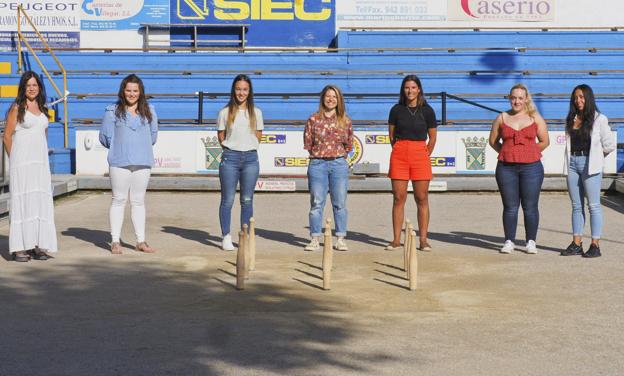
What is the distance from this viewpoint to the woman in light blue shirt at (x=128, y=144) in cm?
1062

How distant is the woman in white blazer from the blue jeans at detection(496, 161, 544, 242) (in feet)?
1.14

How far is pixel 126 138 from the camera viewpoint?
10.6 metres

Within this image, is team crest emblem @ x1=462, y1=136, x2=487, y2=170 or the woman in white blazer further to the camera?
team crest emblem @ x1=462, y1=136, x2=487, y2=170

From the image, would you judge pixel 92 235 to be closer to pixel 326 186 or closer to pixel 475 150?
pixel 326 186

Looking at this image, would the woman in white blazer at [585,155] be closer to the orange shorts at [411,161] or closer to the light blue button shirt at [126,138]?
the orange shorts at [411,161]

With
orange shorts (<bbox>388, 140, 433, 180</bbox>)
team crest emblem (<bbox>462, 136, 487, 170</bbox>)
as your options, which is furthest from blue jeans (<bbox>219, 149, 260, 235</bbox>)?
team crest emblem (<bbox>462, 136, 487, 170</bbox>)

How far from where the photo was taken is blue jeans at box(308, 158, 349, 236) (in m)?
11.3

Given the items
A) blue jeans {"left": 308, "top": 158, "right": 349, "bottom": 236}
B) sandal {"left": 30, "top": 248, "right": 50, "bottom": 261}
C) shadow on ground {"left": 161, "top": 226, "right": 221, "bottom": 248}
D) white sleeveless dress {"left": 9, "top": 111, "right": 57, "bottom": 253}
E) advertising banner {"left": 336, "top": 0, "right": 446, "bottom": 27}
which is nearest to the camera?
white sleeveless dress {"left": 9, "top": 111, "right": 57, "bottom": 253}

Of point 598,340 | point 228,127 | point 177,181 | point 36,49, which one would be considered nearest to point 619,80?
point 177,181

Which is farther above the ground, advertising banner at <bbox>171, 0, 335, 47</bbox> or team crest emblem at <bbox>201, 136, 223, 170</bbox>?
advertising banner at <bbox>171, 0, 335, 47</bbox>

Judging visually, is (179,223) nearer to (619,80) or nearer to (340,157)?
(340,157)

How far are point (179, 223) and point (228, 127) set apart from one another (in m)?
3.15

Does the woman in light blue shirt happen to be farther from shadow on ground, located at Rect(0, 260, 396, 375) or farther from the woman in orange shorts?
the woman in orange shorts

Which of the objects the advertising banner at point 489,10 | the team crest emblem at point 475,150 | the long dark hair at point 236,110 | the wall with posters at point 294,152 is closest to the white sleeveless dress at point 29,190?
the long dark hair at point 236,110
